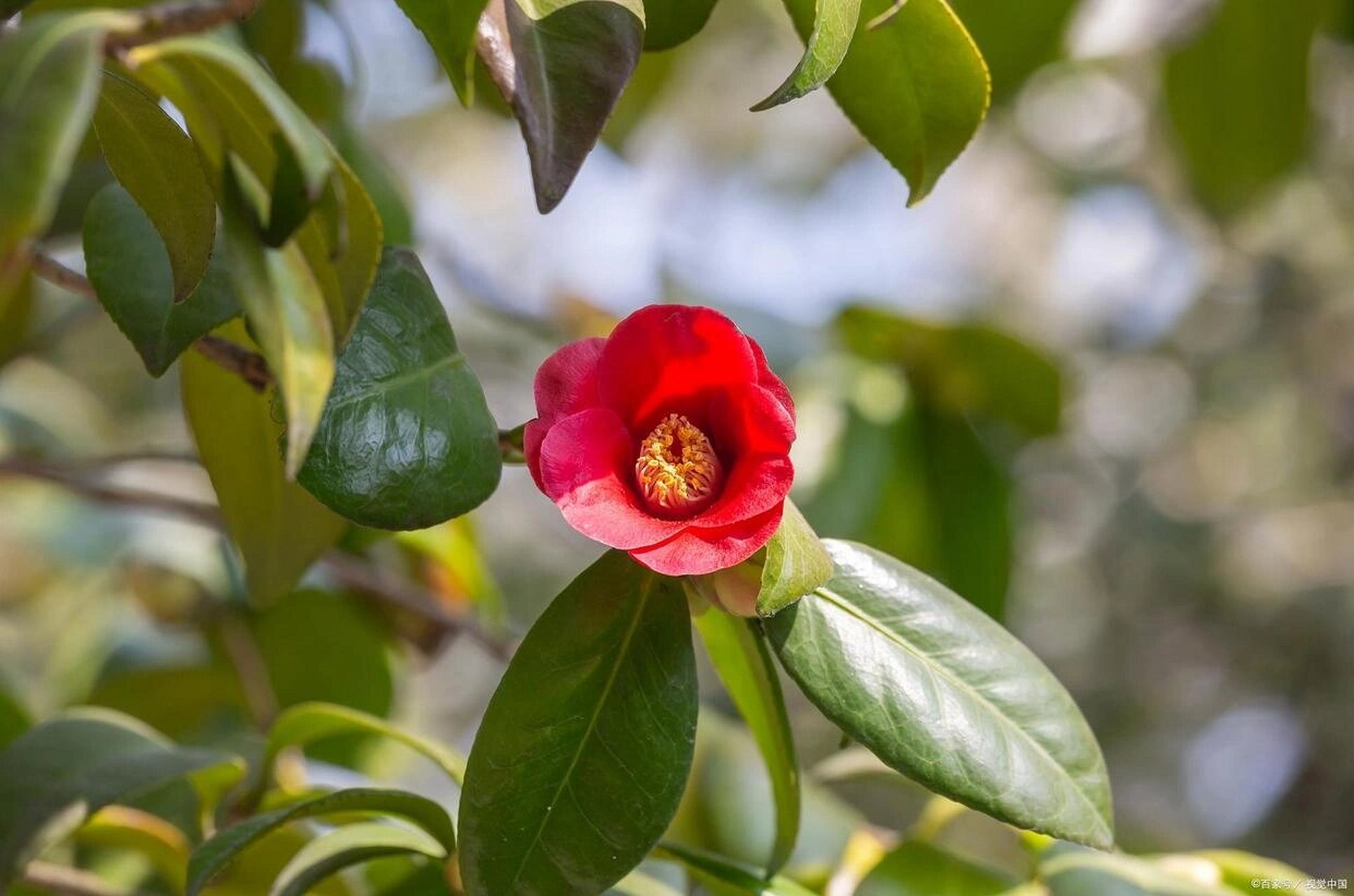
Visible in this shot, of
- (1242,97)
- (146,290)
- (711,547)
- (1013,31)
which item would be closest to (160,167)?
(146,290)

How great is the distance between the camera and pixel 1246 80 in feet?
5.41

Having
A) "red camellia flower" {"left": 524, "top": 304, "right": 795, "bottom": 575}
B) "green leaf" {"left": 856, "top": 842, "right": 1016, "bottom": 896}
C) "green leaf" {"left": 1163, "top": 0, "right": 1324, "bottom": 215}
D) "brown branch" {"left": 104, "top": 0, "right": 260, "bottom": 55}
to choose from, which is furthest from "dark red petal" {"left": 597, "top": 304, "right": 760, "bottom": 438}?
"green leaf" {"left": 1163, "top": 0, "right": 1324, "bottom": 215}

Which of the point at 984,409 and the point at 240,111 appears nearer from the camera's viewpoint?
the point at 240,111

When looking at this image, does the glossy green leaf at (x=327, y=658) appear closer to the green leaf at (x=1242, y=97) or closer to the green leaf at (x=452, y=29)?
the green leaf at (x=452, y=29)

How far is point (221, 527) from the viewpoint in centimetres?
103

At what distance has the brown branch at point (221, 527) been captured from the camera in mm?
1004

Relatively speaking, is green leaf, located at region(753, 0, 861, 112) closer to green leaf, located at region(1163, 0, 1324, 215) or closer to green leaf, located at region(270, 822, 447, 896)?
green leaf, located at region(270, 822, 447, 896)

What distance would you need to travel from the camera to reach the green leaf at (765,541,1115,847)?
0.54 m

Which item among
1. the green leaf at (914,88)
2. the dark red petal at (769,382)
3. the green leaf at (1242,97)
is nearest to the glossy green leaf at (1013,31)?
the green leaf at (1242,97)

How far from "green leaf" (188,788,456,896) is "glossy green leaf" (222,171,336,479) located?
0.31 meters

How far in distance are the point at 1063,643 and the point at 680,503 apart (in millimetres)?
3160

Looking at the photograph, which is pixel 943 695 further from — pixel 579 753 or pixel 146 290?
pixel 146 290

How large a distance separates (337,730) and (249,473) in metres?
0.18

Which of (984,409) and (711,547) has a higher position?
(711,547)
